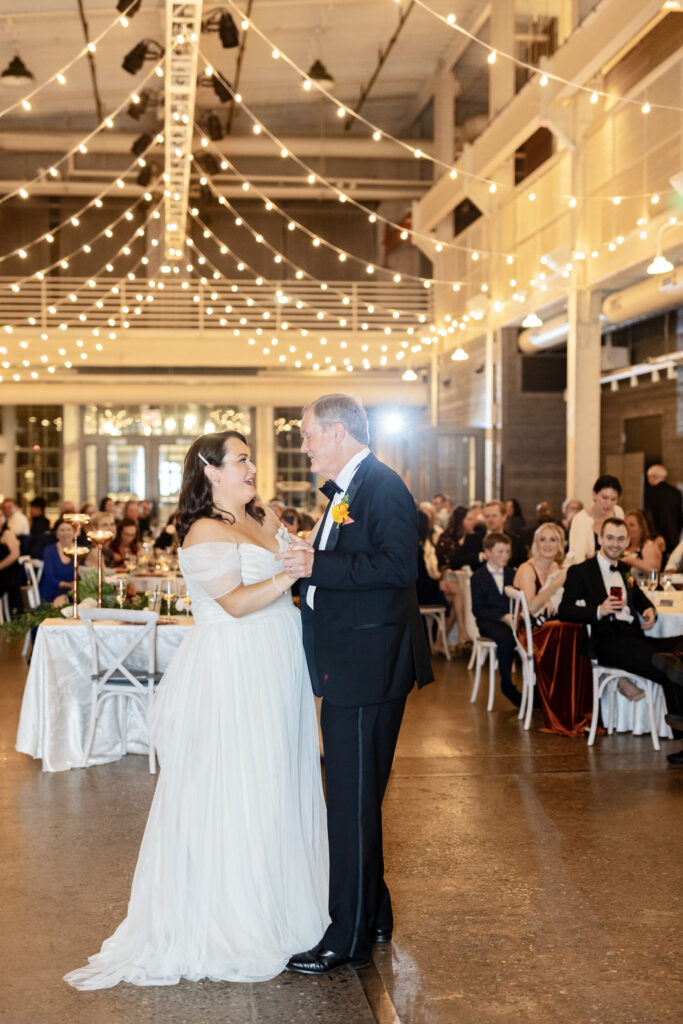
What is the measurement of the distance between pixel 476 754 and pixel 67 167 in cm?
1642

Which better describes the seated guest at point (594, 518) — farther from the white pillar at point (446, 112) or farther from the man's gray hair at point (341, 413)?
the white pillar at point (446, 112)

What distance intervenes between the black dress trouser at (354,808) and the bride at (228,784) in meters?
0.14

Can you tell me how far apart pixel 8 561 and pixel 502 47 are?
8674 millimetres

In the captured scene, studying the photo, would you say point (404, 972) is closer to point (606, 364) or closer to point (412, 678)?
point (412, 678)

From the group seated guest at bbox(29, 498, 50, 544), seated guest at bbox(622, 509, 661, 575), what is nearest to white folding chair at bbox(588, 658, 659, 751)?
seated guest at bbox(622, 509, 661, 575)

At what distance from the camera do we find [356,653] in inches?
119

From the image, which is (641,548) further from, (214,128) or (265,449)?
(265,449)

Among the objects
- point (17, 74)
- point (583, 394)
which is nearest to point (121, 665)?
point (583, 394)

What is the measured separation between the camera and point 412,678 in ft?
10.2

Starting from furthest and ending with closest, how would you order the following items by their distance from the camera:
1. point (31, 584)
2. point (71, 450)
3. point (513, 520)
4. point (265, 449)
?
1. point (265, 449)
2. point (71, 450)
3. point (513, 520)
4. point (31, 584)

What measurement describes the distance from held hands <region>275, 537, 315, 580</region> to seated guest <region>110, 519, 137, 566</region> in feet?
21.0

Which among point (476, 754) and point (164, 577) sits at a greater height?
point (164, 577)

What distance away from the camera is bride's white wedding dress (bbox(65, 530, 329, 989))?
310 centimetres

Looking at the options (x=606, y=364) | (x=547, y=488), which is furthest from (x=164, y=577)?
(x=547, y=488)
